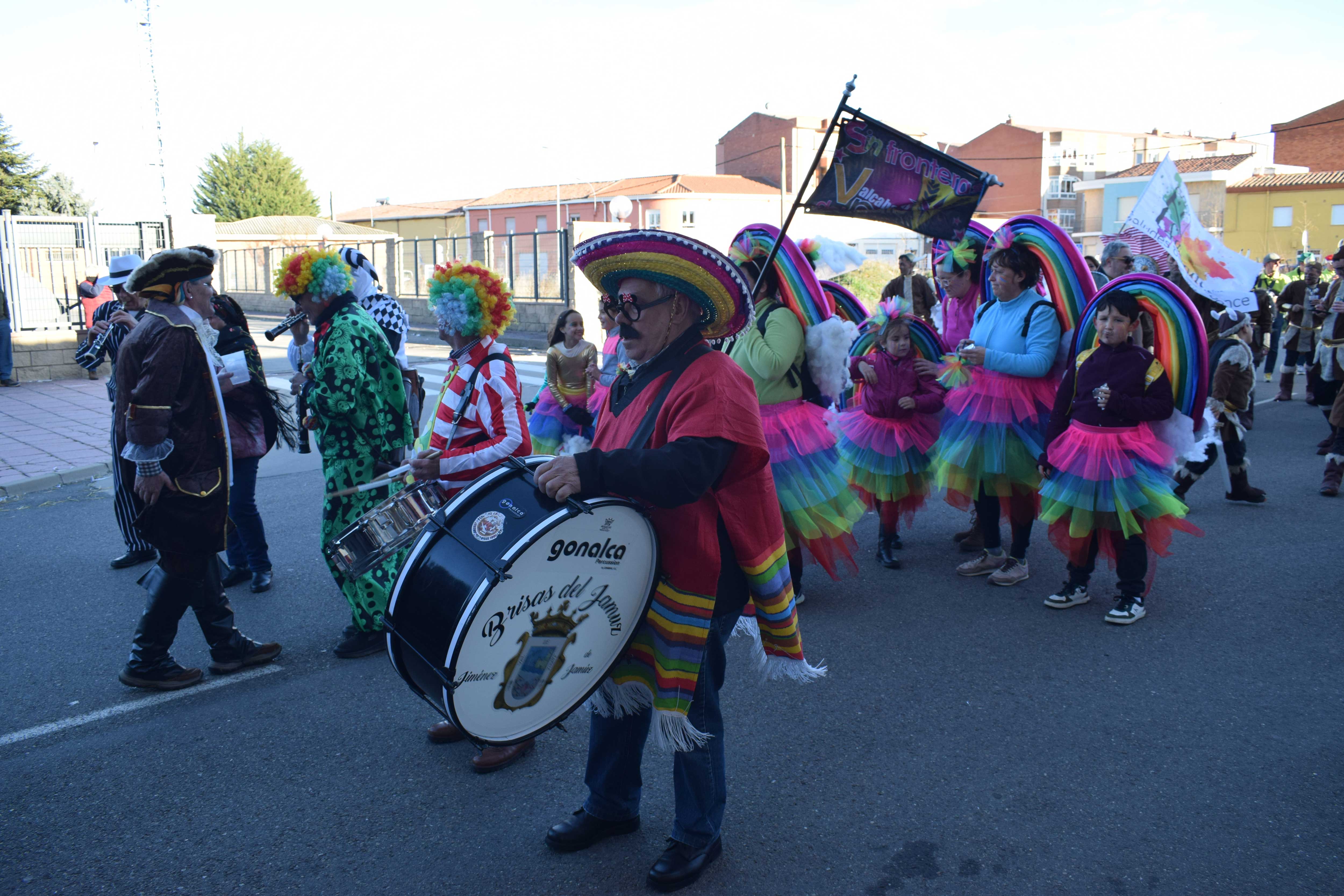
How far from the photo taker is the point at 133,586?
560 cm

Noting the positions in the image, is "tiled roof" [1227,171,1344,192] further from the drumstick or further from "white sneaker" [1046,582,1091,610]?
the drumstick

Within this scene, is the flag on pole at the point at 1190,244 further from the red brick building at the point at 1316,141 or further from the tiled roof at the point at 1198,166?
the red brick building at the point at 1316,141

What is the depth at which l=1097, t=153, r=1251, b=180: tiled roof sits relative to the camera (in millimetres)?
47500

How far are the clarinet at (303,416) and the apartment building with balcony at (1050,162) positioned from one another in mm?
54783

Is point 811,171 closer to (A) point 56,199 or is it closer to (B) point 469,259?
(B) point 469,259

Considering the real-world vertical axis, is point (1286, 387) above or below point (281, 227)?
below

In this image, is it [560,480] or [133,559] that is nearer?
[560,480]

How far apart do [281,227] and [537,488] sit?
208 ft

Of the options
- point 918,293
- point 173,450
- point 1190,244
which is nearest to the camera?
point 173,450

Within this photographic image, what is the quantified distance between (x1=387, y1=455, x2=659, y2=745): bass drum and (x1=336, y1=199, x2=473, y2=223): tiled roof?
198ft

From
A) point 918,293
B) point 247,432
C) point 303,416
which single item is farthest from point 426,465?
point 918,293

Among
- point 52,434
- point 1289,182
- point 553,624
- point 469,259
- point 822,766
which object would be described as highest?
point 1289,182

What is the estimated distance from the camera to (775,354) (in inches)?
186

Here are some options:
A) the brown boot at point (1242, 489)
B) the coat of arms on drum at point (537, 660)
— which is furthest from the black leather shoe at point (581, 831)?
the brown boot at point (1242, 489)
